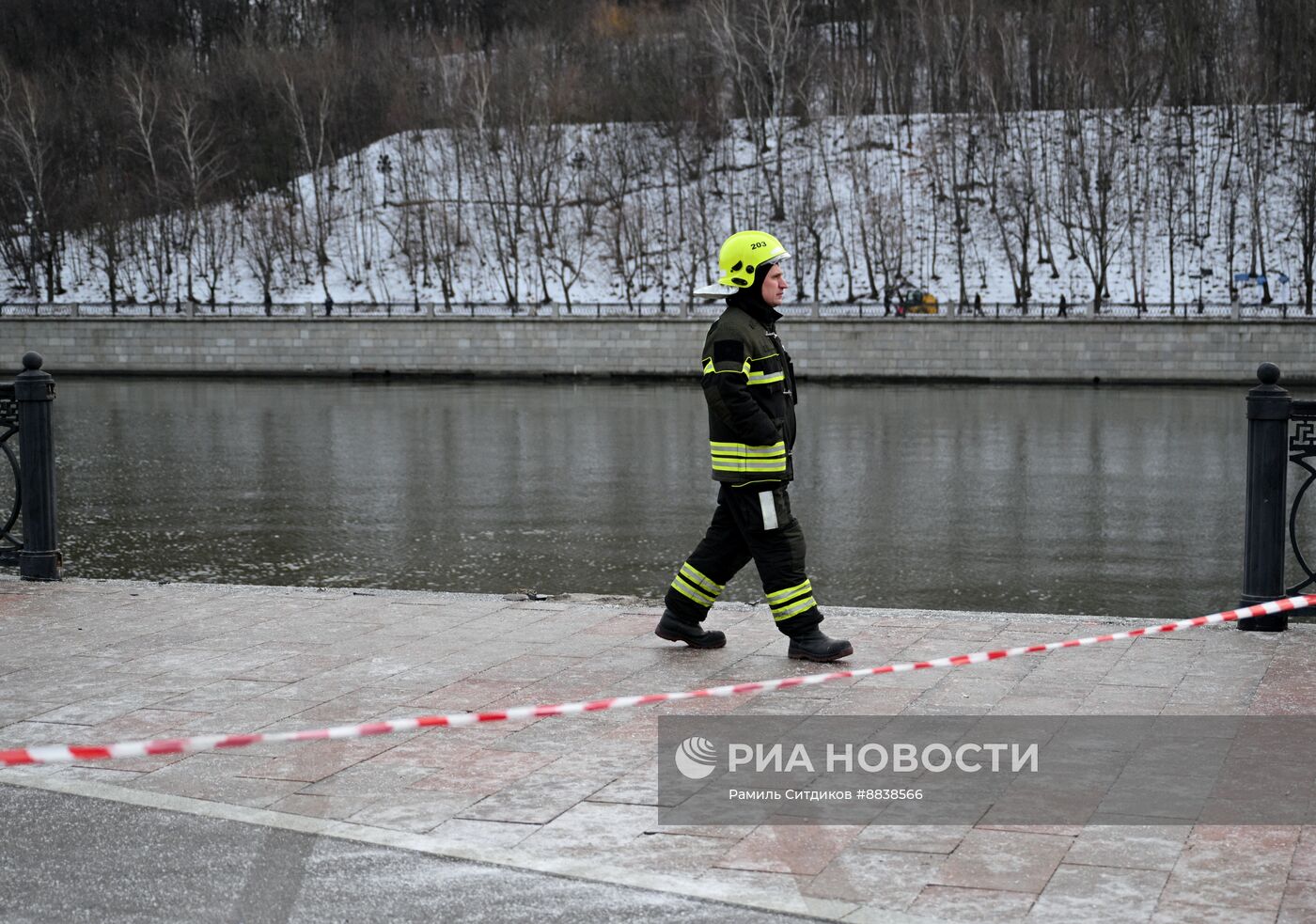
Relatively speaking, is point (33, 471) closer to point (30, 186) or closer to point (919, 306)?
point (919, 306)

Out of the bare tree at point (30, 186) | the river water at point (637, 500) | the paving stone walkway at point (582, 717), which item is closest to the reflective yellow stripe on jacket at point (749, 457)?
the paving stone walkway at point (582, 717)

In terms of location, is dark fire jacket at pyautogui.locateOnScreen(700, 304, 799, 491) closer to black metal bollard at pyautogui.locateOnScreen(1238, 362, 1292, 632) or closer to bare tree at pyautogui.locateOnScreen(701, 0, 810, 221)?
black metal bollard at pyautogui.locateOnScreen(1238, 362, 1292, 632)

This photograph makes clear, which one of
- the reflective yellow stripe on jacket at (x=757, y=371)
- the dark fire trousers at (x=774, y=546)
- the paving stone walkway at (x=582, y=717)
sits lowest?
the paving stone walkway at (x=582, y=717)

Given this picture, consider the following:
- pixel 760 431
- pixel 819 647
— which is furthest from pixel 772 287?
pixel 819 647

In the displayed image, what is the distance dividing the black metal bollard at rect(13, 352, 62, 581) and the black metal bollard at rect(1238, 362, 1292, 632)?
7.29 metres

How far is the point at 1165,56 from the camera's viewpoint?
195ft

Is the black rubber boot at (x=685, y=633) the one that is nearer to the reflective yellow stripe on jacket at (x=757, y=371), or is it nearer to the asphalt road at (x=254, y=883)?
the reflective yellow stripe on jacket at (x=757, y=371)

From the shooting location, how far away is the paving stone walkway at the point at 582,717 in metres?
4.24

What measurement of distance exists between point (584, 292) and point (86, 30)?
42.3 m

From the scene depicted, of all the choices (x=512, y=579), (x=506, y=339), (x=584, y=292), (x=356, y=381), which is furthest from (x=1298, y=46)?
(x=512, y=579)

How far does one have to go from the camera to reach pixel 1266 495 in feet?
25.8

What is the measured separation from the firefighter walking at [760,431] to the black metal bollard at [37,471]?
4.84 meters

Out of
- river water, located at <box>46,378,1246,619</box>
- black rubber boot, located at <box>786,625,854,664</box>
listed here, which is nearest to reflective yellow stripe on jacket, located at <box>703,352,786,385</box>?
black rubber boot, located at <box>786,625,854,664</box>

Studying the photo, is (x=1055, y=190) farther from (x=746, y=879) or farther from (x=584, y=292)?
(x=746, y=879)
